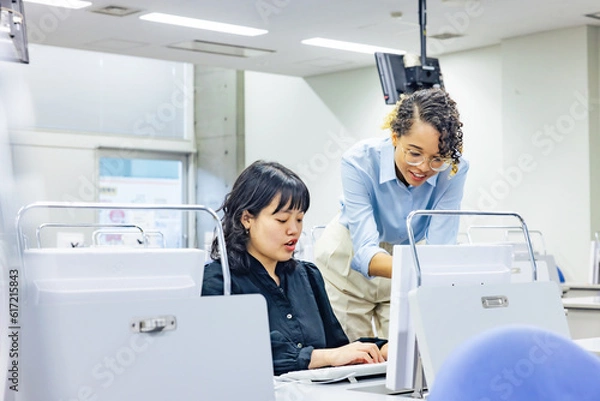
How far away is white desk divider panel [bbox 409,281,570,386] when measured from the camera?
5.96 feet

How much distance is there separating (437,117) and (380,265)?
45 centimetres

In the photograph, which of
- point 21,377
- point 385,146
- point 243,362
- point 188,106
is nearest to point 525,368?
point 243,362

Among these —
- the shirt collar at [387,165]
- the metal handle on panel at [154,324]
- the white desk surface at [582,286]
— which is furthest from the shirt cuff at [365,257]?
the white desk surface at [582,286]

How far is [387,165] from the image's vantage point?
8.98 ft

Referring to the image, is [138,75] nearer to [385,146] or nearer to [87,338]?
[385,146]

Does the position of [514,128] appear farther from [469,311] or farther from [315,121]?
[469,311]

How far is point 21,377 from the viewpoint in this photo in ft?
4.73

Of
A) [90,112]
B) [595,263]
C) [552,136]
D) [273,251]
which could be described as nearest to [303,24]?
[552,136]

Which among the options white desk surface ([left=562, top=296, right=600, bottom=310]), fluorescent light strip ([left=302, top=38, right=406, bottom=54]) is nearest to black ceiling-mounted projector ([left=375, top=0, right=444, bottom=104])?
fluorescent light strip ([left=302, top=38, right=406, bottom=54])

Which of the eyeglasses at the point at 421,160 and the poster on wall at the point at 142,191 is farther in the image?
the poster on wall at the point at 142,191

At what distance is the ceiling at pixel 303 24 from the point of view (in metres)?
7.21

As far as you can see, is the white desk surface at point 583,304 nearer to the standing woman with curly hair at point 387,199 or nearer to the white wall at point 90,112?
the standing woman with curly hair at point 387,199

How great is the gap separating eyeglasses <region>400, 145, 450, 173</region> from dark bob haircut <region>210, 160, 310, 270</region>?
373 mm

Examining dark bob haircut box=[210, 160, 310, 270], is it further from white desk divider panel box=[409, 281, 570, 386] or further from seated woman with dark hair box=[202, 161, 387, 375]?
white desk divider panel box=[409, 281, 570, 386]
